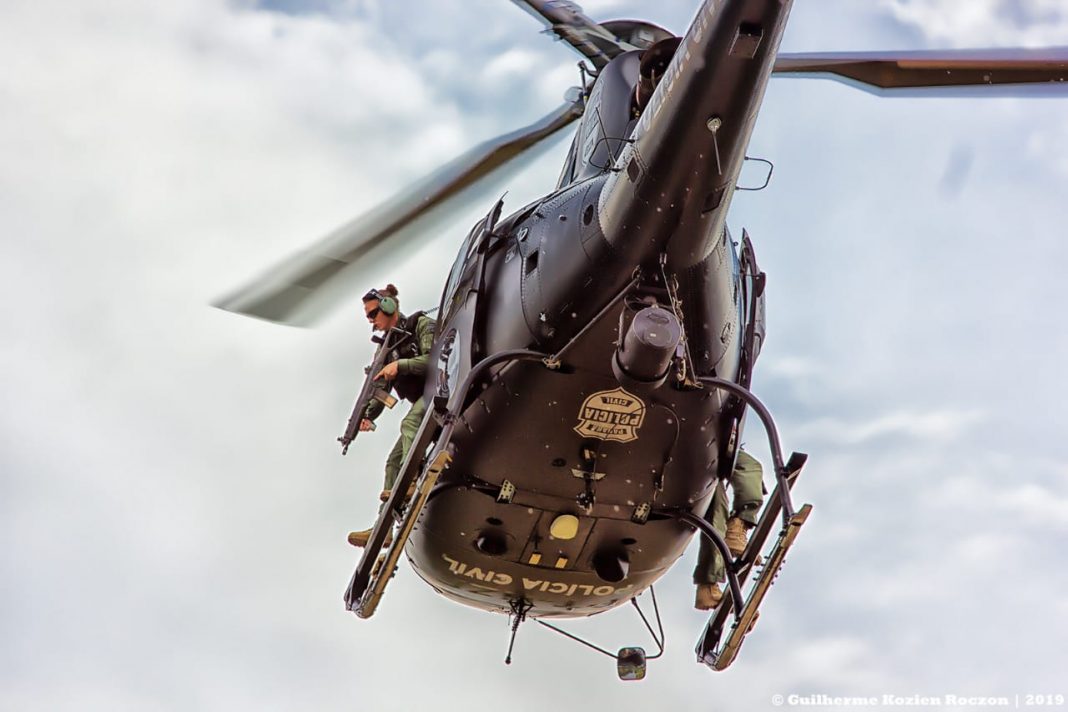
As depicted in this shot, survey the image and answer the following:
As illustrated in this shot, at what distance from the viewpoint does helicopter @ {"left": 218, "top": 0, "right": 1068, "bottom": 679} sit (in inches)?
354

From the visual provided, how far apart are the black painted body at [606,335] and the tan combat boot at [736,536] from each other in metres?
0.40

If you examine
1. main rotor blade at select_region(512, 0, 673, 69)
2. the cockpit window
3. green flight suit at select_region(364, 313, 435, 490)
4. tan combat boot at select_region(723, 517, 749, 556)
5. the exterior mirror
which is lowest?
the exterior mirror

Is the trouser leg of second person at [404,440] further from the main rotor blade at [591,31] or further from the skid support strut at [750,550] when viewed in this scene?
the main rotor blade at [591,31]

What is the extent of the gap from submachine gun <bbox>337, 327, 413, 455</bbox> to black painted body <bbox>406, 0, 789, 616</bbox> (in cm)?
111

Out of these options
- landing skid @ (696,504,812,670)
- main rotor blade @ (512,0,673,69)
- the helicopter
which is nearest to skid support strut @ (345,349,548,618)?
the helicopter

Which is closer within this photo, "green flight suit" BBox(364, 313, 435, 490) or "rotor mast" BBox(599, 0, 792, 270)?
"rotor mast" BBox(599, 0, 792, 270)

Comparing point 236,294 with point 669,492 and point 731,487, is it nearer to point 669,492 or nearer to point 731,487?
point 669,492

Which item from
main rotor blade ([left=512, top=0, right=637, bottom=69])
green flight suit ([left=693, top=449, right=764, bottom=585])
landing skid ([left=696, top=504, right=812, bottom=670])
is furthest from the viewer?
main rotor blade ([left=512, top=0, right=637, bottom=69])

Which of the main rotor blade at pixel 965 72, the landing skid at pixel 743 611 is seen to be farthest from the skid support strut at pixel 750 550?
the main rotor blade at pixel 965 72

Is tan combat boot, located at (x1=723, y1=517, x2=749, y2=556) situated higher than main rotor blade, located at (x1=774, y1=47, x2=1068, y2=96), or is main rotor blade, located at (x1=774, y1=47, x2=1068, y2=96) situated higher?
main rotor blade, located at (x1=774, y1=47, x2=1068, y2=96)

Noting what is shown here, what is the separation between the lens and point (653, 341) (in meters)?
8.97

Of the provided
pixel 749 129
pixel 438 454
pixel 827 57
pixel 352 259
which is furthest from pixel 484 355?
pixel 827 57

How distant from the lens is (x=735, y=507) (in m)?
11.9

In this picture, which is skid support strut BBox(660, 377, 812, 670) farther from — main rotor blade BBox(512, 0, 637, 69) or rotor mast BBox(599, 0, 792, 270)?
main rotor blade BBox(512, 0, 637, 69)
